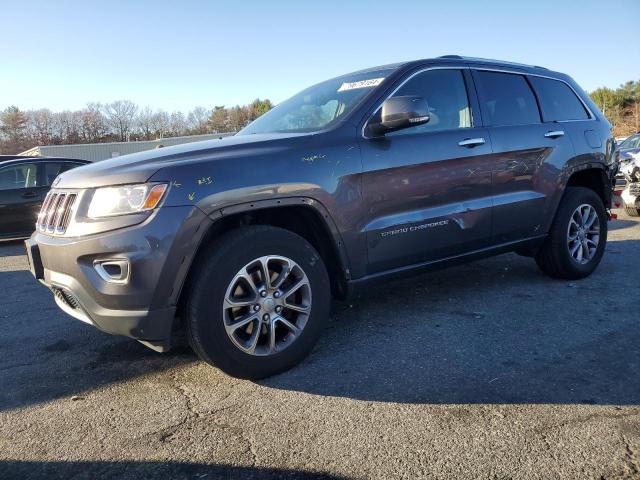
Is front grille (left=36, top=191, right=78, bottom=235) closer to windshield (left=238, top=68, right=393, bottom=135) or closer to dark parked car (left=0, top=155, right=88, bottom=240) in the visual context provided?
windshield (left=238, top=68, right=393, bottom=135)

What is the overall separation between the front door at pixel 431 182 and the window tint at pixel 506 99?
189mm

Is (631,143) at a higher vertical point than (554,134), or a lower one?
lower

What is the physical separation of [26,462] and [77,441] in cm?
22

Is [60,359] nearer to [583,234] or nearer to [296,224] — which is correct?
[296,224]

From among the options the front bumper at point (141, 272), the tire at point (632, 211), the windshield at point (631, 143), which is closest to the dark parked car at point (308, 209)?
the front bumper at point (141, 272)

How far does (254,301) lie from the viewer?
295 centimetres

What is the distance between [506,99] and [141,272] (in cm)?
340

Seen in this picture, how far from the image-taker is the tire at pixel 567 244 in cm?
469

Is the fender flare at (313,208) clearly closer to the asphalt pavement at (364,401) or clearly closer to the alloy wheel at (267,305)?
the alloy wheel at (267,305)

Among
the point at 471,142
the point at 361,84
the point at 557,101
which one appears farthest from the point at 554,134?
the point at 361,84

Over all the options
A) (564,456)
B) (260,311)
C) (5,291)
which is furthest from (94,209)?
(5,291)

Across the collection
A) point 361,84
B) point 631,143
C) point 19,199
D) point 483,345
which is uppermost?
point 361,84

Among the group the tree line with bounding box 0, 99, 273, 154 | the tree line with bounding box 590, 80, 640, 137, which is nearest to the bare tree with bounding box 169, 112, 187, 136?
the tree line with bounding box 0, 99, 273, 154

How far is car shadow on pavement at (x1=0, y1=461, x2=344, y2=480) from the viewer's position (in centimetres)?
213
